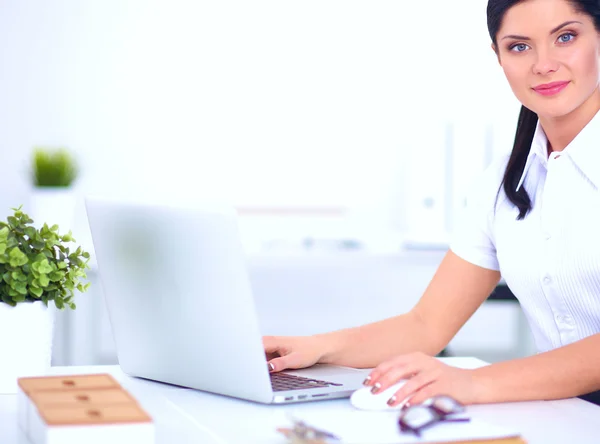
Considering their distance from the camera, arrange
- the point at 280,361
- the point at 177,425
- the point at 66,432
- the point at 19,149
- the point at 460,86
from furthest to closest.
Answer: the point at 460,86 < the point at 19,149 < the point at 280,361 < the point at 177,425 < the point at 66,432

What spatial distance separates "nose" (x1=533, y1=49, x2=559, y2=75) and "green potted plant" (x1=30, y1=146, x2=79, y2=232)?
90.1 inches

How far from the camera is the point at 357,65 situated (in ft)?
13.2

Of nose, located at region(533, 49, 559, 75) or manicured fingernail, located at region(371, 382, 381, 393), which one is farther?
nose, located at region(533, 49, 559, 75)

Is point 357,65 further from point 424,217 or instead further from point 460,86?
point 424,217

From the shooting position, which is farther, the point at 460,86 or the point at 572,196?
the point at 460,86

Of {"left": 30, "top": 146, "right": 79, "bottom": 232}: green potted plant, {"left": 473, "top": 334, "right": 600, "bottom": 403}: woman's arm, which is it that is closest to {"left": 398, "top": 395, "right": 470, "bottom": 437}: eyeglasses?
{"left": 473, "top": 334, "right": 600, "bottom": 403}: woman's arm

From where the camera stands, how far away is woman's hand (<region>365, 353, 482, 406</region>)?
112 cm

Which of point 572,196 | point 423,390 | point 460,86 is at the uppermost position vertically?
point 460,86

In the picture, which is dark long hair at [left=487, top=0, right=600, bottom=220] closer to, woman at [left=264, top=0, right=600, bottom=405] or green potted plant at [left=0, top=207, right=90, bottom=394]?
woman at [left=264, top=0, right=600, bottom=405]

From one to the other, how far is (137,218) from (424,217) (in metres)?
2.43

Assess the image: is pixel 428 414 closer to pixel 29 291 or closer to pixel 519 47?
pixel 29 291

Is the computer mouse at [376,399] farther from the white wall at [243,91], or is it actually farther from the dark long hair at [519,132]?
the white wall at [243,91]

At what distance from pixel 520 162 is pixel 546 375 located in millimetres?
502

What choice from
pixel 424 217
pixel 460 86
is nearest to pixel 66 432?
pixel 424 217
